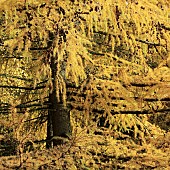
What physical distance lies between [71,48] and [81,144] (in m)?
0.87

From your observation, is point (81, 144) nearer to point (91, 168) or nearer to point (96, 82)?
point (91, 168)

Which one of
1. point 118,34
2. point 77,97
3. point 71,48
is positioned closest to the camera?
point 71,48

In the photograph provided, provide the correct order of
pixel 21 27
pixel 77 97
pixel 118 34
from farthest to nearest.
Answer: pixel 77 97
pixel 118 34
pixel 21 27

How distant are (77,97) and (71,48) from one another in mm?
1077

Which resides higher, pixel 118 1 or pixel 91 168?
pixel 118 1

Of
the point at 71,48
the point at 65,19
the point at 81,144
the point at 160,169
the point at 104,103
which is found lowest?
the point at 160,169

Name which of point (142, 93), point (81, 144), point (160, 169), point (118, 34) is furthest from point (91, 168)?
point (118, 34)

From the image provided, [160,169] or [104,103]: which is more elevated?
[104,103]

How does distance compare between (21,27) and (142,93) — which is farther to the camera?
(142,93)

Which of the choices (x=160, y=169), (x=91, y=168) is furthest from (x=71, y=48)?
(x=160, y=169)

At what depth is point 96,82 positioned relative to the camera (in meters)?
3.91

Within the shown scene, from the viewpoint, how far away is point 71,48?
3.51 m

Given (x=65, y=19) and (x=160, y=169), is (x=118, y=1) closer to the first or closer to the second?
(x=65, y=19)

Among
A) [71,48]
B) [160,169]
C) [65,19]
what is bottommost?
[160,169]
